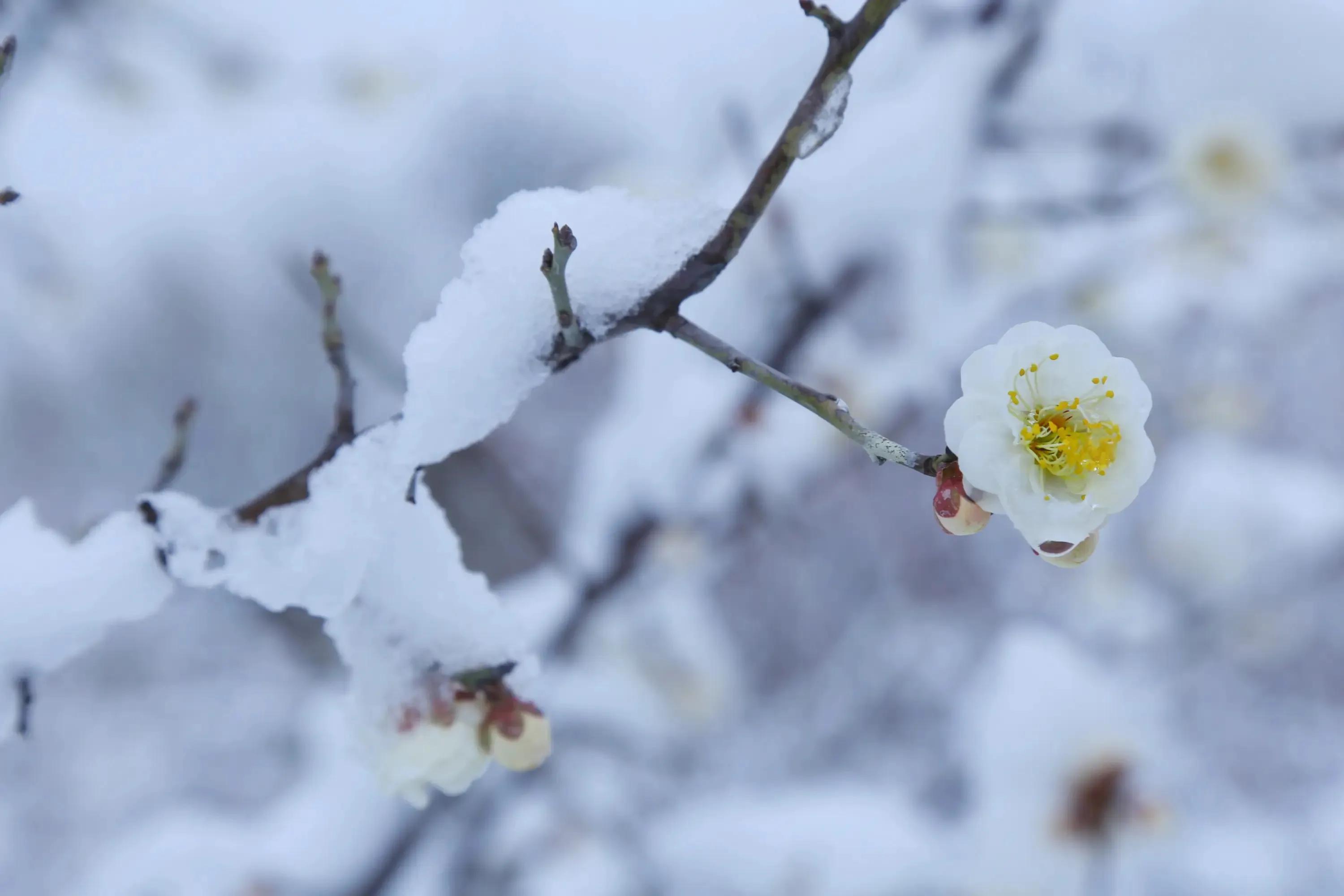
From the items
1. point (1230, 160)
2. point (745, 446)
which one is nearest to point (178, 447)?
point (745, 446)

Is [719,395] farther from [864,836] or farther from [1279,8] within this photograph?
[1279,8]

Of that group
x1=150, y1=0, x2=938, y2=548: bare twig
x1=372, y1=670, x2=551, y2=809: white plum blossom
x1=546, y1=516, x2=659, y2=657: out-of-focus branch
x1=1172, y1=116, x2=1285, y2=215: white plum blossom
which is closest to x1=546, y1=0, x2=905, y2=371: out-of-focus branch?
x1=150, y1=0, x2=938, y2=548: bare twig

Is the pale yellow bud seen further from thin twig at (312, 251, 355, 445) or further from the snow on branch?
thin twig at (312, 251, 355, 445)

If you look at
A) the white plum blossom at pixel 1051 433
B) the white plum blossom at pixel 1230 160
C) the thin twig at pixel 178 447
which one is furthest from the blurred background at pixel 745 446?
the white plum blossom at pixel 1051 433

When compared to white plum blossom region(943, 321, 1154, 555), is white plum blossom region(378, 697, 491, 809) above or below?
below

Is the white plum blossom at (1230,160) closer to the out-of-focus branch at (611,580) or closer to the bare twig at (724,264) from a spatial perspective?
the out-of-focus branch at (611,580)

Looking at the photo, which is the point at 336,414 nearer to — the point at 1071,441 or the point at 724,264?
the point at 724,264
